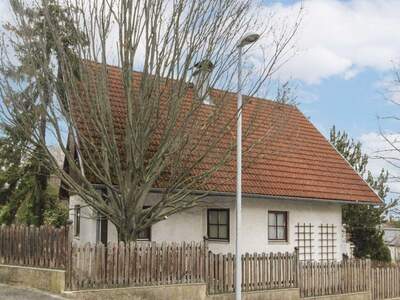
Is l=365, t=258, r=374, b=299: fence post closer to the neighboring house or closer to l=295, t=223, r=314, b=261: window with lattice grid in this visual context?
l=295, t=223, r=314, b=261: window with lattice grid

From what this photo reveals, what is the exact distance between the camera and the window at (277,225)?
2112 centimetres

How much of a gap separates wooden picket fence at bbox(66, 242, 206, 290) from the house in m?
2.80

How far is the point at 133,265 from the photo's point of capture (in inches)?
555

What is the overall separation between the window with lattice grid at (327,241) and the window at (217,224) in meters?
4.50

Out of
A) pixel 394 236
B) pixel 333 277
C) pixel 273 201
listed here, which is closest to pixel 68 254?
pixel 333 277

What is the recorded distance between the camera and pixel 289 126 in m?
24.7

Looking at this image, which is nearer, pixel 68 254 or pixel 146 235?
pixel 68 254

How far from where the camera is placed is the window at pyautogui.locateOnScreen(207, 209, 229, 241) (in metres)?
20.2

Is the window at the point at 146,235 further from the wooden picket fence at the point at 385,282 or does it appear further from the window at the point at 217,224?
the wooden picket fence at the point at 385,282

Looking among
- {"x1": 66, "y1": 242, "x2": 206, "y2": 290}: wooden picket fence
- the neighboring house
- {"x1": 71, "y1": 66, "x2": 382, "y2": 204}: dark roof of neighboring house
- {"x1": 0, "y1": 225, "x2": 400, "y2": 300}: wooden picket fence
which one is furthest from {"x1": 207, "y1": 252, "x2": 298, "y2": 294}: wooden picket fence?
the neighboring house

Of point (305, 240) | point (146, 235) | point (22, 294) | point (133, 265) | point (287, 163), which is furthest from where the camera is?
point (287, 163)

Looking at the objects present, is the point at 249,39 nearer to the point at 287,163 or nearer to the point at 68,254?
the point at 68,254

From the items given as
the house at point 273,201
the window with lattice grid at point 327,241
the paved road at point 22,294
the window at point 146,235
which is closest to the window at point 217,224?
the house at point 273,201

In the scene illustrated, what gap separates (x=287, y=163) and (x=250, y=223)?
11.0ft
